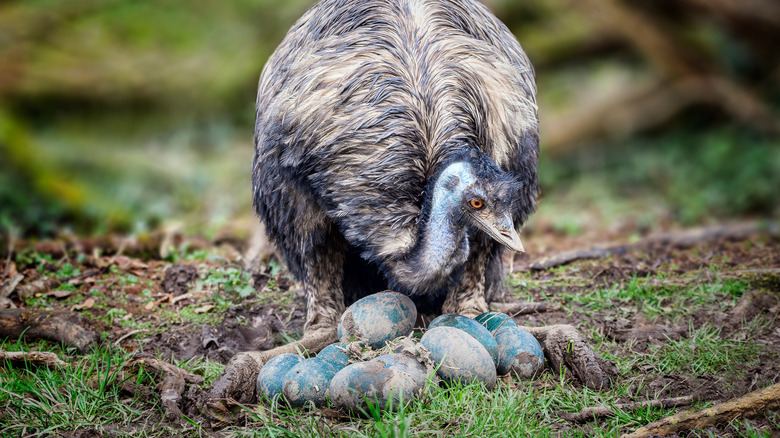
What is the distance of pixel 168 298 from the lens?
4.98 m

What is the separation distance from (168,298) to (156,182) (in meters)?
4.28

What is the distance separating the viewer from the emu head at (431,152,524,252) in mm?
3480

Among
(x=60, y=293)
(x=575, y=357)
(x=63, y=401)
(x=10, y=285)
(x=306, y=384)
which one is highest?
(x=10, y=285)

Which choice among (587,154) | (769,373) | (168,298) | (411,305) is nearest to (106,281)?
(168,298)

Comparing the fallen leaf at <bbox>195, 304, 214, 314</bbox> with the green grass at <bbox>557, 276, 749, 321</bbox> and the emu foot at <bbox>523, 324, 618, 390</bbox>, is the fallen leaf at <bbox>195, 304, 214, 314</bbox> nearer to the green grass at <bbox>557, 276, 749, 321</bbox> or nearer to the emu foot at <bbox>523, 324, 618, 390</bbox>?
the emu foot at <bbox>523, 324, 618, 390</bbox>

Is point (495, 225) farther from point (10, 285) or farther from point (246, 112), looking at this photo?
point (246, 112)

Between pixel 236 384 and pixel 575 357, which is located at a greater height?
pixel 236 384

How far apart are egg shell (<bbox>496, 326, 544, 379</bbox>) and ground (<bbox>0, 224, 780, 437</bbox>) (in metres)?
0.06

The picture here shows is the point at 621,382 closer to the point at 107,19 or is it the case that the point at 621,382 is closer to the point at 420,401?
the point at 420,401

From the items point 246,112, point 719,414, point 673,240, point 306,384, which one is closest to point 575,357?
point 719,414

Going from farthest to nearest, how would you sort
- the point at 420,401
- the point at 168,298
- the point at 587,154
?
the point at 587,154 → the point at 168,298 → the point at 420,401

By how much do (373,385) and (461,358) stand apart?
0.49 metres

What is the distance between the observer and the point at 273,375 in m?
3.49

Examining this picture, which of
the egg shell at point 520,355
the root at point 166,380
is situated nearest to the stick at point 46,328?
the root at point 166,380
